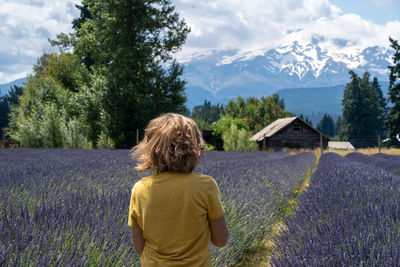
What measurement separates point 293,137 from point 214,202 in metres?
49.1

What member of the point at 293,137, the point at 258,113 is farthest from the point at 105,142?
the point at 258,113

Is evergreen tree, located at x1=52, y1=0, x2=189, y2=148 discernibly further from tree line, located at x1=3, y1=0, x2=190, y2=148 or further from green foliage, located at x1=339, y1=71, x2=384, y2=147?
green foliage, located at x1=339, y1=71, x2=384, y2=147

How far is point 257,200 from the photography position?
15.8ft

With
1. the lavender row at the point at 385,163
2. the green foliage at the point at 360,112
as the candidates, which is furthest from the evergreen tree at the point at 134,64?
the green foliage at the point at 360,112

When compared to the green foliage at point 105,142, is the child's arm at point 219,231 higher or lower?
lower

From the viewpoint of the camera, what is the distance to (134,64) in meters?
29.1

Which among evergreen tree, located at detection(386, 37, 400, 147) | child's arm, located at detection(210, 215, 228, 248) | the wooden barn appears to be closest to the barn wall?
the wooden barn

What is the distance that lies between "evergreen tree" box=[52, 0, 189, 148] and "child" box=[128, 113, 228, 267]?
25654 millimetres

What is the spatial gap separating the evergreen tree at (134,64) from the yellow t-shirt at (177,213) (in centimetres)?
2569

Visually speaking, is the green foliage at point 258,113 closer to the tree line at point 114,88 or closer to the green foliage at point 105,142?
Result: the tree line at point 114,88

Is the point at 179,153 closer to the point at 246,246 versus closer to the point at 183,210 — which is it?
the point at 183,210

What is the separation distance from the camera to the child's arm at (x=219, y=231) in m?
1.75

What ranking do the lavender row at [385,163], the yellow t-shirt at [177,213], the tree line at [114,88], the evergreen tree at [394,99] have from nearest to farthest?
the yellow t-shirt at [177,213] → the lavender row at [385,163] → the tree line at [114,88] → the evergreen tree at [394,99]

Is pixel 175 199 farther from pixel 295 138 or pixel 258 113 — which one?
pixel 258 113
